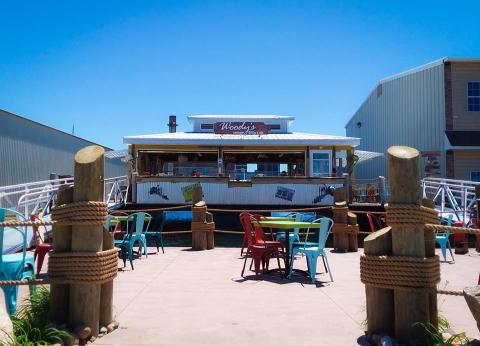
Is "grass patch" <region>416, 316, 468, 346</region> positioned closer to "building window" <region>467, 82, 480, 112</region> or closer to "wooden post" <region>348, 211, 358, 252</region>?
"wooden post" <region>348, 211, 358, 252</region>

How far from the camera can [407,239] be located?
3.44 metres

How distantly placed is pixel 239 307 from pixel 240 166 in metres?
20.5

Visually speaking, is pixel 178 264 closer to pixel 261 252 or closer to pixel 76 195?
pixel 261 252

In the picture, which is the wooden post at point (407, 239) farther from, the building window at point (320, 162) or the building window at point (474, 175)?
the building window at point (474, 175)

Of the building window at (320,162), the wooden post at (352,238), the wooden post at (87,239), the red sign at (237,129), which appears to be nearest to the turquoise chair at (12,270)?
the wooden post at (87,239)

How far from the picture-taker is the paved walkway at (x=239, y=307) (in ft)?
12.4

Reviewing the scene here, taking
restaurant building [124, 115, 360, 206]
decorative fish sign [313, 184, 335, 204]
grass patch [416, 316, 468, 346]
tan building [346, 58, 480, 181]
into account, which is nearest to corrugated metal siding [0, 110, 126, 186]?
restaurant building [124, 115, 360, 206]

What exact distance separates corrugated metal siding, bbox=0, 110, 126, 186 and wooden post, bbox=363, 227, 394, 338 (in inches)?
834

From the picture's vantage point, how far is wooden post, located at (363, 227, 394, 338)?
3475mm

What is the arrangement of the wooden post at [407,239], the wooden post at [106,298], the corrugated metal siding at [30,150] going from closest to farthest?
the wooden post at [407,239] < the wooden post at [106,298] < the corrugated metal siding at [30,150]

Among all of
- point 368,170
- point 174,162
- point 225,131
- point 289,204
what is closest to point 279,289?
point 289,204

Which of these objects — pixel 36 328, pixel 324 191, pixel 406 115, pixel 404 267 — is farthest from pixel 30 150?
pixel 404 267

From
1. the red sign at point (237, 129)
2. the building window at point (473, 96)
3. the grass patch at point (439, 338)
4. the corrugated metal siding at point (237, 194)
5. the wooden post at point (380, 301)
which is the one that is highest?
the building window at point (473, 96)

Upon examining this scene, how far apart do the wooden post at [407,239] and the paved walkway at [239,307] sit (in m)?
0.50
